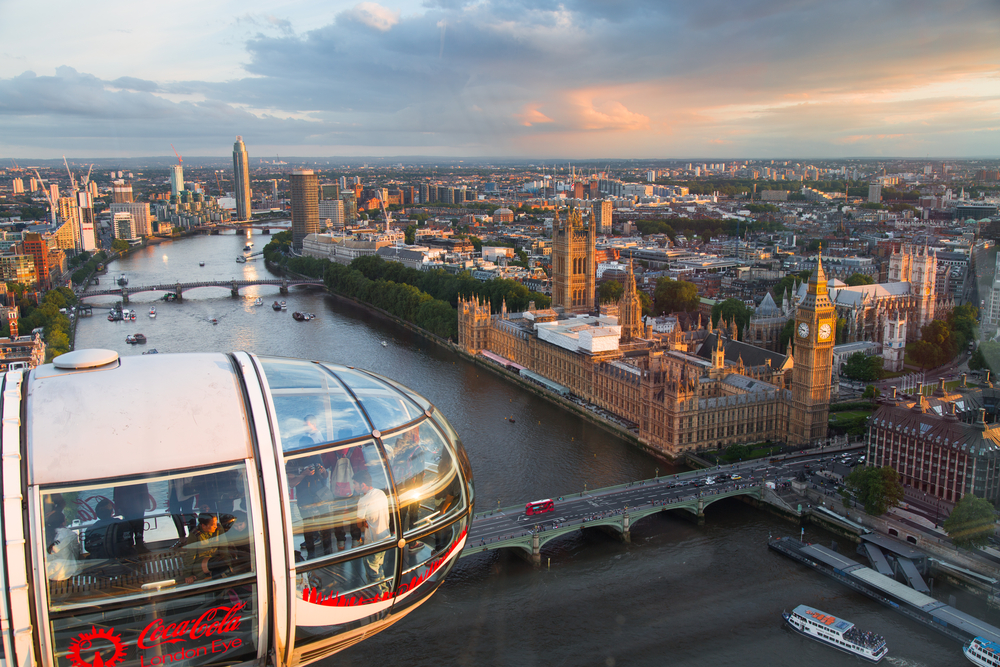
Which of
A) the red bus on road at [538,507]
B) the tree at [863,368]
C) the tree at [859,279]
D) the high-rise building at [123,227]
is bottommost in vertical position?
the red bus on road at [538,507]

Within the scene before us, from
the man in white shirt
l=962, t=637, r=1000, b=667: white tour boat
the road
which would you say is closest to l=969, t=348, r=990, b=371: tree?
the road

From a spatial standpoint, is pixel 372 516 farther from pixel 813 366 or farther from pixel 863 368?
pixel 863 368

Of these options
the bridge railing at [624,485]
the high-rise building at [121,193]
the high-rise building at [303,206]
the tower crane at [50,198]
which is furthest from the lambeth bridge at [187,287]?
the high-rise building at [121,193]

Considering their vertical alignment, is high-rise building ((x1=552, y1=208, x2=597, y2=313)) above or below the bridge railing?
above

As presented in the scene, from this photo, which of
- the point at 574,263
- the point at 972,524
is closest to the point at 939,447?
the point at 972,524

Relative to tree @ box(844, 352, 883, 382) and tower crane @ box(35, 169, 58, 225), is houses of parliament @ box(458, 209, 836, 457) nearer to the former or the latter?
tree @ box(844, 352, 883, 382)

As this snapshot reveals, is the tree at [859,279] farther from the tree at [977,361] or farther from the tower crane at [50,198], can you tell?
the tower crane at [50,198]
